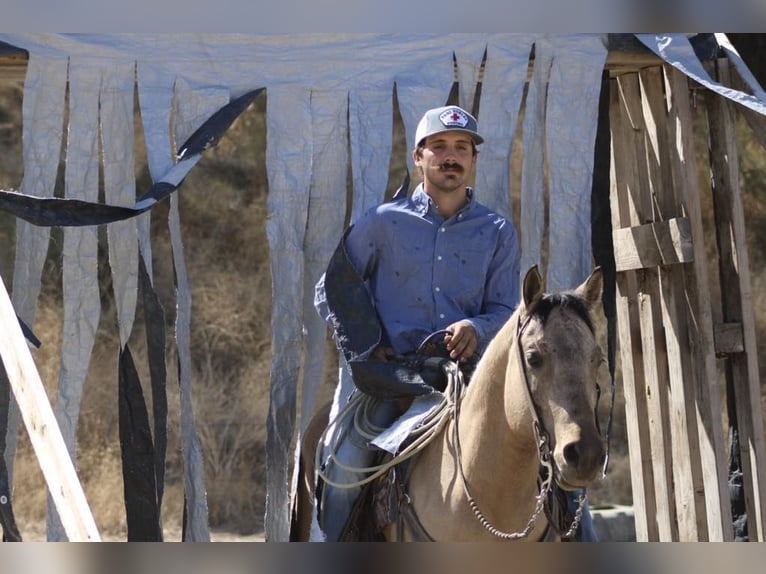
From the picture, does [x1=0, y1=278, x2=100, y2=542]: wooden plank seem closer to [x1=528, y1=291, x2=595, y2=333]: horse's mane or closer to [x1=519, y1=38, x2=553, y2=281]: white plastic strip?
[x1=528, y1=291, x2=595, y2=333]: horse's mane

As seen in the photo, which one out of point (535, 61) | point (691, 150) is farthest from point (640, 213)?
point (535, 61)

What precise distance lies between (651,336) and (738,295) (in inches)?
18.4

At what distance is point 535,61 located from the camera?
255 inches

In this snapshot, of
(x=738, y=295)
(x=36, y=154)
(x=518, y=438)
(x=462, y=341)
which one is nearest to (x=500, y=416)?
(x=518, y=438)

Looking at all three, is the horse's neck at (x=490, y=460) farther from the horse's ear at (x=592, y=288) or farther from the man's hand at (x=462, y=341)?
the man's hand at (x=462, y=341)

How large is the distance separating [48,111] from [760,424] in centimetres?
370

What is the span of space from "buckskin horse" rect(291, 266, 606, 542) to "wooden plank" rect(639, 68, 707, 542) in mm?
2062

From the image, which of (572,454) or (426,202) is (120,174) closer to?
(426,202)

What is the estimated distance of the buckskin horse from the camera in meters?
3.88

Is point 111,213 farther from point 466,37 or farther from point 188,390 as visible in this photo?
point 466,37

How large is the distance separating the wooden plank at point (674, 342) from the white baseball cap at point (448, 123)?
5.17 feet

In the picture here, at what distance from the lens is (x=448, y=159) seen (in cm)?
531

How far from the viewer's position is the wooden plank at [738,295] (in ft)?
20.9

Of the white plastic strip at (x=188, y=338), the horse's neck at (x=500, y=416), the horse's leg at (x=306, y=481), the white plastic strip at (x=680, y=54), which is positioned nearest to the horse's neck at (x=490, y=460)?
the horse's neck at (x=500, y=416)
